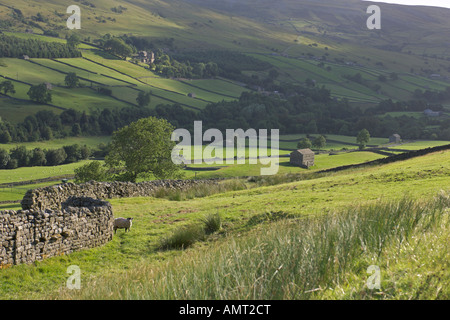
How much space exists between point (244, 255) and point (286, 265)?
90 cm

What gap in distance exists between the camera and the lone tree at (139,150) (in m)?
47.5

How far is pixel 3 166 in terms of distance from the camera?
91438 millimetres

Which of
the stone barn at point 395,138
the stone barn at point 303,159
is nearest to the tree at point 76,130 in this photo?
the stone barn at point 303,159

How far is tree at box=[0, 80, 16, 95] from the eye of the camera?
130 meters

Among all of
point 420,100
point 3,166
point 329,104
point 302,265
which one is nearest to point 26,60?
point 3,166

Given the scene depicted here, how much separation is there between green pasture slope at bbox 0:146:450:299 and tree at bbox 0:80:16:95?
11952 centimetres

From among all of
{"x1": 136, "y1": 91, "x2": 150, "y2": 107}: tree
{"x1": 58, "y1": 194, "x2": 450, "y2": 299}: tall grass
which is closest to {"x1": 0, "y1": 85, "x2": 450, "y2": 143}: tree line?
{"x1": 136, "y1": 91, "x2": 150, "y2": 107}: tree

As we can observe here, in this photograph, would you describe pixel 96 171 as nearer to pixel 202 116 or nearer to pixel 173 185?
pixel 173 185

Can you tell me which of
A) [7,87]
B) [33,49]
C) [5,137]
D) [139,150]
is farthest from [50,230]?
[33,49]

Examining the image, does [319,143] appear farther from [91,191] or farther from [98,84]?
[91,191]

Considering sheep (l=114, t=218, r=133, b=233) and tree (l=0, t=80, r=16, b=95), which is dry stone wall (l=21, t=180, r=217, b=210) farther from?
tree (l=0, t=80, r=16, b=95)
